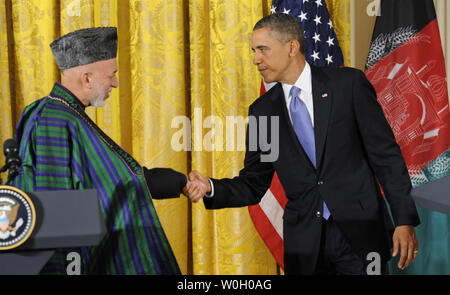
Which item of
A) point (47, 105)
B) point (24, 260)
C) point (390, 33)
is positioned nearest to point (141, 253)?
point (47, 105)

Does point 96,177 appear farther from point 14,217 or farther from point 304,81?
point 304,81

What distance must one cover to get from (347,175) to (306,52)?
86 centimetres

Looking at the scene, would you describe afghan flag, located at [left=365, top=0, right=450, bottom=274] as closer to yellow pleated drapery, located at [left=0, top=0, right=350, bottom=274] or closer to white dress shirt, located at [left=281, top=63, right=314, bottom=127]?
yellow pleated drapery, located at [left=0, top=0, right=350, bottom=274]

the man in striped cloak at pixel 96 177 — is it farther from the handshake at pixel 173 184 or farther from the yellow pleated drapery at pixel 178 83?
the yellow pleated drapery at pixel 178 83

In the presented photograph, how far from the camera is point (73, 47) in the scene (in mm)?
2223

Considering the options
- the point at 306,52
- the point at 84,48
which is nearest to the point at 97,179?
the point at 84,48

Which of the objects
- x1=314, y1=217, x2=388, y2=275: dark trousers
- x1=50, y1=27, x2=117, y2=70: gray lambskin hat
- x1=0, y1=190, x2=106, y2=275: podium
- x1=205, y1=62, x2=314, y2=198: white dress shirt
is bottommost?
x1=314, y1=217, x2=388, y2=275: dark trousers

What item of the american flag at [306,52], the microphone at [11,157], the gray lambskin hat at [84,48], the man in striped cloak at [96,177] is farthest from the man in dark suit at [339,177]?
the microphone at [11,157]

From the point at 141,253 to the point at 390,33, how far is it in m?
1.78

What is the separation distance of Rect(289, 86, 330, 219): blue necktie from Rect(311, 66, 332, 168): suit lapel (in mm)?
49

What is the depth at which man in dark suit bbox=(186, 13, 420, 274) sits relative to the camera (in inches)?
87.4

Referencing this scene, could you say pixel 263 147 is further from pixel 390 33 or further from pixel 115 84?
pixel 390 33

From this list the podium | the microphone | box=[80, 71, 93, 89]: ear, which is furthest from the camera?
box=[80, 71, 93, 89]: ear

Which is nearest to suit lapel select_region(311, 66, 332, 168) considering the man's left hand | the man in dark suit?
the man in dark suit
